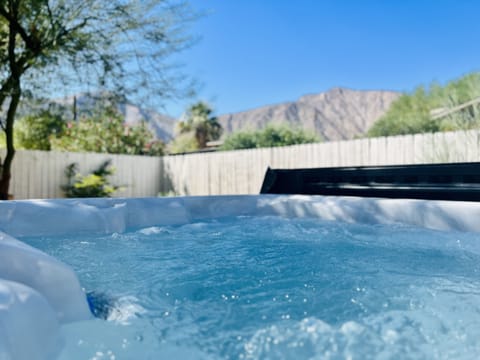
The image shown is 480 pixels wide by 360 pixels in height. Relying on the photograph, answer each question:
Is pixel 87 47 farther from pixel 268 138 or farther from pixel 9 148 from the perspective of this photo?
pixel 268 138

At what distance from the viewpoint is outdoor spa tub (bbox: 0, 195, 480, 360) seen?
3.51 ft

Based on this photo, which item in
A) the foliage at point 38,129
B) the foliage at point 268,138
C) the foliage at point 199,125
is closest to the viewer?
the foliage at point 38,129

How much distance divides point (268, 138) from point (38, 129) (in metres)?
7.58

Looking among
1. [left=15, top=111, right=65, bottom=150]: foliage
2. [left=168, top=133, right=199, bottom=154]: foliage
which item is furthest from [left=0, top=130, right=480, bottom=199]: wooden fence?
[left=168, top=133, right=199, bottom=154]: foliage

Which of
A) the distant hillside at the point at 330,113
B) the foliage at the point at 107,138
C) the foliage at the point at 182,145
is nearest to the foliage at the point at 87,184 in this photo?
the foliage at the point at 107,138

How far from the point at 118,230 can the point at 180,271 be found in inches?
69.0

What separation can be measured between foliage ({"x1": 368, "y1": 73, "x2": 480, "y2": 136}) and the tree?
15.7 ft

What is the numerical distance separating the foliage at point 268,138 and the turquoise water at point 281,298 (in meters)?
9.85

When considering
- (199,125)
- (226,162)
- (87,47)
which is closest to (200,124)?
(199,125)

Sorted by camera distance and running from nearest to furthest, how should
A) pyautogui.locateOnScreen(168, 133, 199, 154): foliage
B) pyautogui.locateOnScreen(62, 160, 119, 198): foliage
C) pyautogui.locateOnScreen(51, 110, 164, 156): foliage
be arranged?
pyautogui.locateOnScreen(62, 160, 119, 198): foliage < pyautogui.locateOnScreen(51, 110, 164, 156): foliage < pyautogui.locateOnScreen(168, 133, 199, 154): foliage

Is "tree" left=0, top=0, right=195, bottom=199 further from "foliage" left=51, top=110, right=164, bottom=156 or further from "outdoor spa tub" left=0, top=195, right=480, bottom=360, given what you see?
"outdoor spa tub" left=0, top=195, right=480, bottom=360

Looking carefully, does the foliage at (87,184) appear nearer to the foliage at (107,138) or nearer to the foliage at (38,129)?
the foliage at (38,129)

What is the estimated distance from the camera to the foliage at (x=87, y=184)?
7277 millimetres

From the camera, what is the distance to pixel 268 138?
12836 mm
